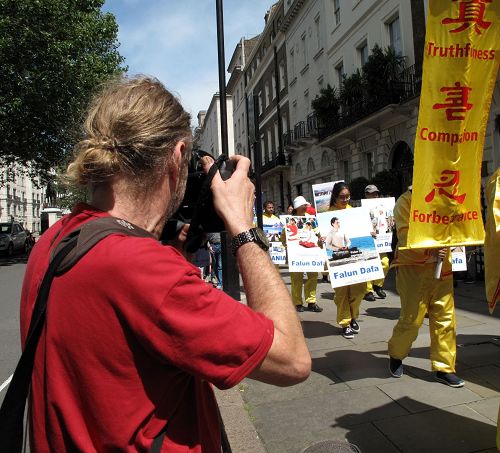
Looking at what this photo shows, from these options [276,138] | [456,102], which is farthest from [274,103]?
[456,102]

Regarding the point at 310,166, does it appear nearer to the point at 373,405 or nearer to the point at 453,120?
the point at 453,120

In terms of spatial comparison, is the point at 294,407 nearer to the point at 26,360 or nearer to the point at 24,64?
the point at 26,360

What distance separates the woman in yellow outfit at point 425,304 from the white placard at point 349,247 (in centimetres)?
124

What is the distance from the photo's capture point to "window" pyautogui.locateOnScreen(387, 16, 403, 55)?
17248 millimetres

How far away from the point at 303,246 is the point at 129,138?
624cm

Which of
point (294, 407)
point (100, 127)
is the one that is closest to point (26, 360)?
point (100, 127)

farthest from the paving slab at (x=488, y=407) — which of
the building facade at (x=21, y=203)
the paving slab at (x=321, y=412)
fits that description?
the building facade at (x=21, y=203)

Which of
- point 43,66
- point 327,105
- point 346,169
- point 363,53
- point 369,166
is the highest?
point 363,53

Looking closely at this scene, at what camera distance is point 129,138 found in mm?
1094

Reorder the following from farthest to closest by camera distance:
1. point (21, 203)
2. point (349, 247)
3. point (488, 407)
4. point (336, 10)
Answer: point (21, 203) → point (336, 10) → point (349, 247) → point (488, 407)

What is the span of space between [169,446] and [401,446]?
240cm

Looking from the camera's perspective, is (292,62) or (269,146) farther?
(269,146)

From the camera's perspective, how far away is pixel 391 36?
1788 centimetres

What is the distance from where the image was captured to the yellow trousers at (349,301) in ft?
18.4
